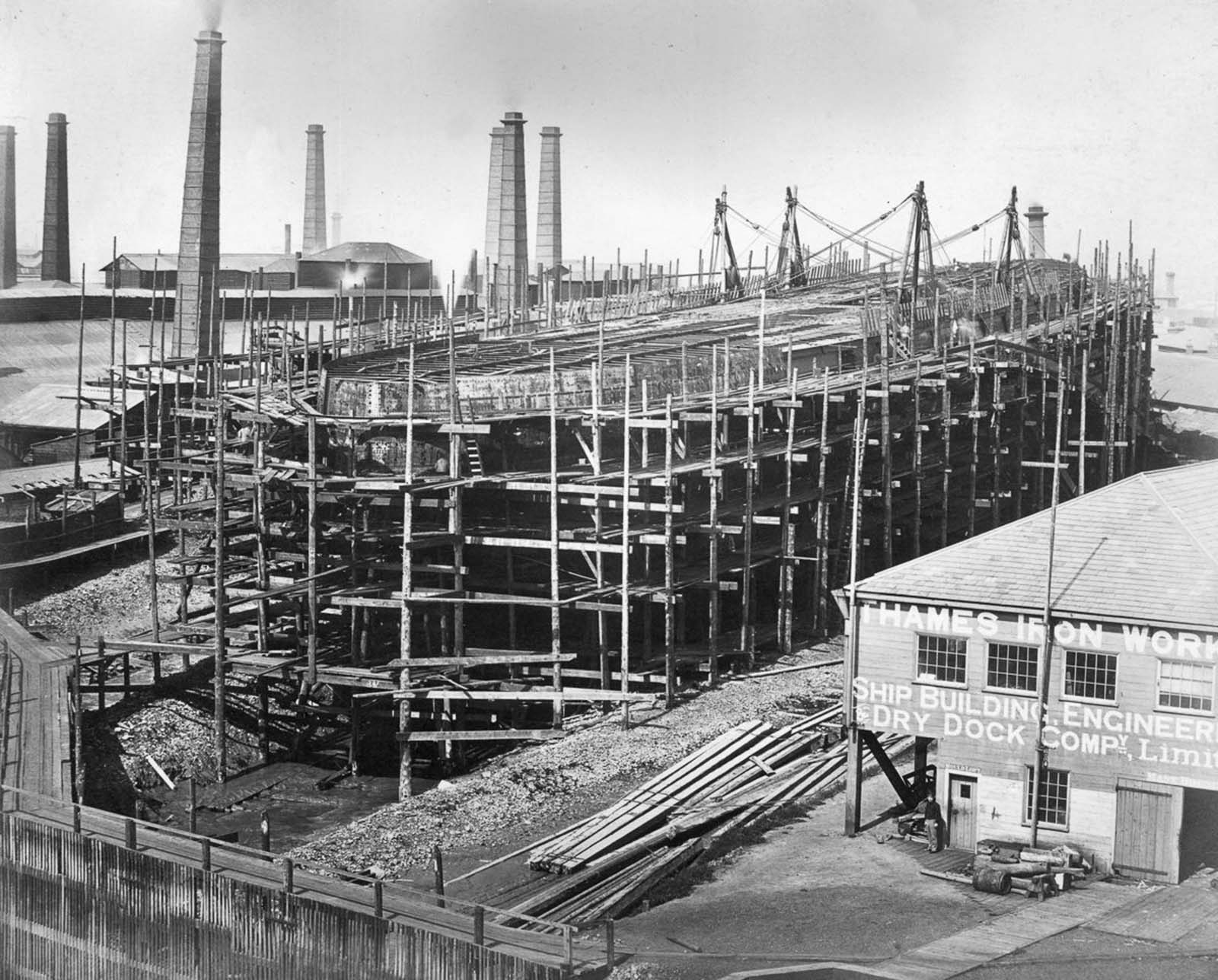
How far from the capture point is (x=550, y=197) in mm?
61719

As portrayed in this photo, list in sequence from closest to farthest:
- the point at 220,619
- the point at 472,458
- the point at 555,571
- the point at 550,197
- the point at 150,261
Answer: the point at 220,619, the point at 555,571, the point at 472,458, the point at 550,197, the point at 150,261

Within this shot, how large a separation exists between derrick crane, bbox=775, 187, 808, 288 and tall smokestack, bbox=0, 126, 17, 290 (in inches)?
1285

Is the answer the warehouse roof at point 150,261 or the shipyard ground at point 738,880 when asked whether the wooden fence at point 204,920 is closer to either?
the shipyard ground at point 738,880

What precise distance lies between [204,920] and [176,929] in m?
0.58

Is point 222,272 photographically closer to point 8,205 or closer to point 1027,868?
point 8,205

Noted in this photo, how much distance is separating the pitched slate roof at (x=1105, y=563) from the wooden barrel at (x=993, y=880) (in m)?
3.14

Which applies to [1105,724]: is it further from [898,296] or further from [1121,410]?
[1121,410]

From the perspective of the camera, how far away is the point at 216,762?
26812 millimetres

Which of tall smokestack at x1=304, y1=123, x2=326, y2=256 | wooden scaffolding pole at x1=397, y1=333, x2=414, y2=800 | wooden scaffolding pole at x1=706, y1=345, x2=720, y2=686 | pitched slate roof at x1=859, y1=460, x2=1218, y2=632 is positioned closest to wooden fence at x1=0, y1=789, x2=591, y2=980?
wooden scaffolding pole at x1=397, y1=333, x2=414, y2=800

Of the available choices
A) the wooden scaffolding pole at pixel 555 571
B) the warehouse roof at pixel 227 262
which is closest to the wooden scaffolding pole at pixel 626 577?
the wooden scaffolding pole at pixel 555 571

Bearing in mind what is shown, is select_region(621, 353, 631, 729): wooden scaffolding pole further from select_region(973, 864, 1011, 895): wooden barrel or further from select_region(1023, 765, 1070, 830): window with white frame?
select_region(973, 864, 1011, 895): wooden barrel

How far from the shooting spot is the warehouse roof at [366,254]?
69500 millimetres

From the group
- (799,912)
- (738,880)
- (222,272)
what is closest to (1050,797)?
(799,912)

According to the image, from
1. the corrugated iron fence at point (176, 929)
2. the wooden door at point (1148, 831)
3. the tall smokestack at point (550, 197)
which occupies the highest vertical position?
the tall smokestack at point (550, 197)
